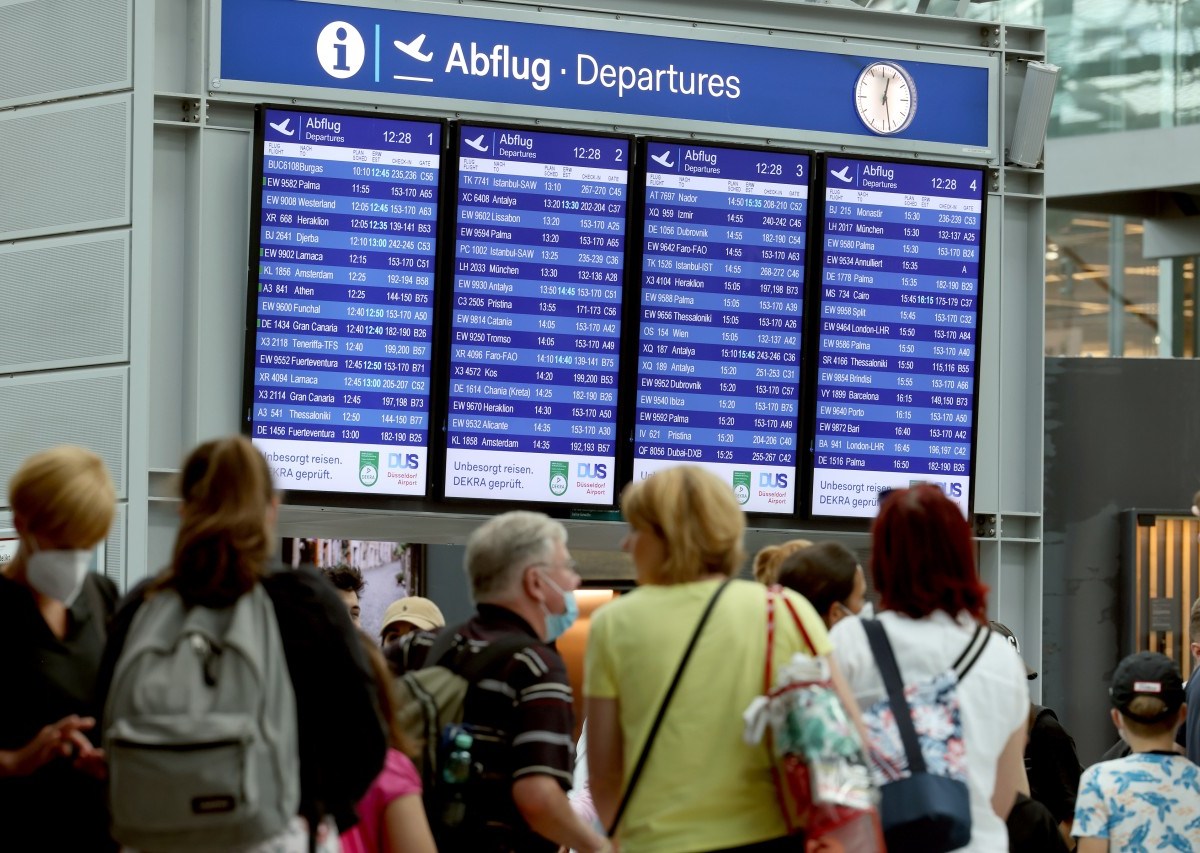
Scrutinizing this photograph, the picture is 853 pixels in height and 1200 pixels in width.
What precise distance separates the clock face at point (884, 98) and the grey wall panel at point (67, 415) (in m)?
3.04

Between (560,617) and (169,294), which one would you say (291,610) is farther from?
(169,294)

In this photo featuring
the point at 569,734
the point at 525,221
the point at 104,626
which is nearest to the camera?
the point at 104,626

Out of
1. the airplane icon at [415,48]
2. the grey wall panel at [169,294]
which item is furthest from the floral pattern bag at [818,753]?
the airplane icon at [415,48]

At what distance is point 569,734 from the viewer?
3748mm

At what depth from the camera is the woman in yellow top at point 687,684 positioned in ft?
10.8

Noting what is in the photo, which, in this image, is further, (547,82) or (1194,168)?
(1194,168)

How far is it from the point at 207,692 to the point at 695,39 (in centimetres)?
458

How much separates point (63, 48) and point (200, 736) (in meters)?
4.17

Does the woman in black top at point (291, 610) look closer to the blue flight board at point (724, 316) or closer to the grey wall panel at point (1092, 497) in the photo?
the blue flight board at point (724, 316)

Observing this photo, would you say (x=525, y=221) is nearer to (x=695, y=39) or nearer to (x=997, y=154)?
(x=695, y=39)

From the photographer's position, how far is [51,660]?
329cm

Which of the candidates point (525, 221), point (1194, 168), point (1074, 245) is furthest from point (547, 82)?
point (1074, 245)

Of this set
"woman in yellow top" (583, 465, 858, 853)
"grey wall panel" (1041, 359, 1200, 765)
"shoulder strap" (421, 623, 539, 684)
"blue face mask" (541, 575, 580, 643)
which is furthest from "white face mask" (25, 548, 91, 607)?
"grey wall panel" (1041, 359, 1200, 765)

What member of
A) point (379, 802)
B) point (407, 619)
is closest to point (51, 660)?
point (379, 802)
